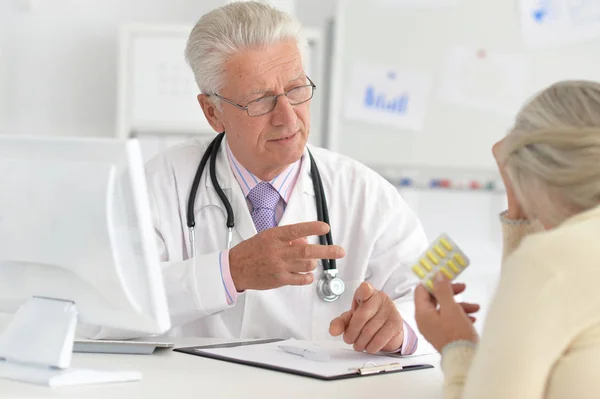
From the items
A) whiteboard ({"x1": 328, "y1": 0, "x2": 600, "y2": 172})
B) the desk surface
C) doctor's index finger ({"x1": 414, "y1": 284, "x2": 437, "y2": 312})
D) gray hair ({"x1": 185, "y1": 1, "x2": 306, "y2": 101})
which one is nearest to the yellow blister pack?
doctor's index finger ({"x1": 414, "y1": 284, "x2": 437, "y2": 312})

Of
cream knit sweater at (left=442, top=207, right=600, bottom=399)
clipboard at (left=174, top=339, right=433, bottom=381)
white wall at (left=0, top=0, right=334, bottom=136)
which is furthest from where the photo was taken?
white wall at (left=0, top=0, right=334, bottom=136)

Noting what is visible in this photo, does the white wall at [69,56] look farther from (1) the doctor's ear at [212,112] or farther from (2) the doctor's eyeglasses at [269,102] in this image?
(2) the doctor's eyeglasses at [269,102]

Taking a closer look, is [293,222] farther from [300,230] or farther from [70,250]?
[70,250]

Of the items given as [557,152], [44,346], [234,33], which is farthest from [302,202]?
[557,152]

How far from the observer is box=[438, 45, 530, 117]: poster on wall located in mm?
3201

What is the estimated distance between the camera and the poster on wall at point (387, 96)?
3.24 meters

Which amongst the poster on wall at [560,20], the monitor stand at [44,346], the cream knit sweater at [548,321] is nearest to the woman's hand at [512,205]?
the cream knit sweater at [548,321]

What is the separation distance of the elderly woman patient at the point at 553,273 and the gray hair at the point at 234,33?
979mm

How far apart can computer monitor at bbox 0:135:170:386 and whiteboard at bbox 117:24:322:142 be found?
1.92 metres

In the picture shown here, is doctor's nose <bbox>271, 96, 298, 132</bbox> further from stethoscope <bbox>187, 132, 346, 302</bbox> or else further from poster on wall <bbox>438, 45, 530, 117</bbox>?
poster on wall <bbox>438, 45, 530, 117</bbox>

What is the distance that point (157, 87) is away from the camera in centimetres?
324

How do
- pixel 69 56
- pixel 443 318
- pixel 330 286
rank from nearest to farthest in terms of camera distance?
1. pixel 443 318
2. pixel 330 286
3. pixel 69 56

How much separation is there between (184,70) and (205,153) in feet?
4.12

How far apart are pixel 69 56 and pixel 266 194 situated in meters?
1.78
